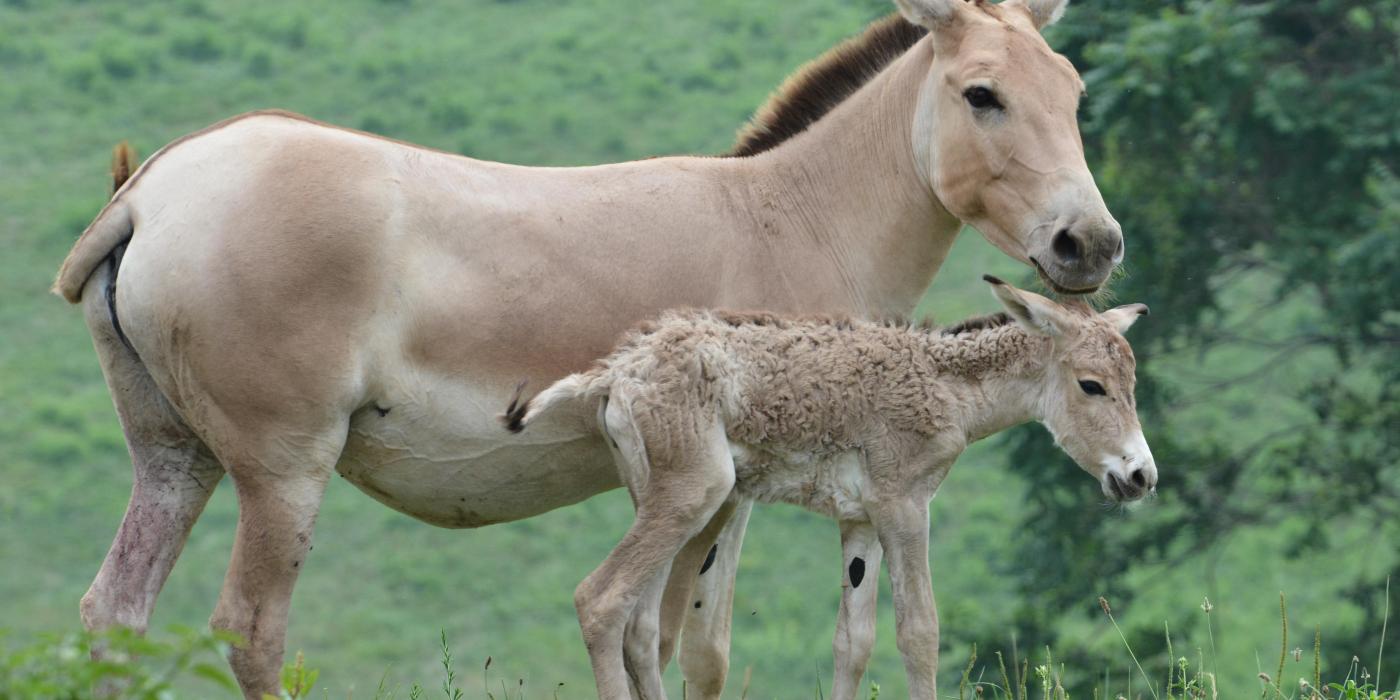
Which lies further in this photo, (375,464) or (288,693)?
(375,464)

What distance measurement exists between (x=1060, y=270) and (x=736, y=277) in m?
1.21

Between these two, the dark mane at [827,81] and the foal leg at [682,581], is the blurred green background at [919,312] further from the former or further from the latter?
the dark mane at [827,81]

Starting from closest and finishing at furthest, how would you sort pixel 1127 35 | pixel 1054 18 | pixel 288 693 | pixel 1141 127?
pixel 288 693 → pixel 1054 18 → pixel 1127 35 → pixel 1141 127

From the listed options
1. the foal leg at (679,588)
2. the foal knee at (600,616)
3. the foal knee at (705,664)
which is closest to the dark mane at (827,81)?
the foal leg at (679,588)

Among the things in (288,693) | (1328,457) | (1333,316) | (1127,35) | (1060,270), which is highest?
(288,693)

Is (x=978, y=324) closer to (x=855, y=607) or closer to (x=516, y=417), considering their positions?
(x=855, y=607)

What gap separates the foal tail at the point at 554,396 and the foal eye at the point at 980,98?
178 centimetres

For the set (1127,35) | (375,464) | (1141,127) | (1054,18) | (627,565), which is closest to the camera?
(627,565)

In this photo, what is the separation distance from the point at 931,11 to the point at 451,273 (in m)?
2.06

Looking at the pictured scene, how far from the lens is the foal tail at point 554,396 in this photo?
566cm

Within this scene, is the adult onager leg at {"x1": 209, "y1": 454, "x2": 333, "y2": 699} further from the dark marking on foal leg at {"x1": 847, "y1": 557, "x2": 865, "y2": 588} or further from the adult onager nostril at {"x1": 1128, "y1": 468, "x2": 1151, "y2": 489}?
the adult onager nostril at {"x1": 1128, "y1": 468, "x2": 1151, "y2": 489}

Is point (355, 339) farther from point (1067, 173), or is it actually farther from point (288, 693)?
point (1067, 173)

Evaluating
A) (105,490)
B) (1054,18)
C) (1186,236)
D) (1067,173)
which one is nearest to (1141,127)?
(1186,236)

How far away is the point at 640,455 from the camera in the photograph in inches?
224
